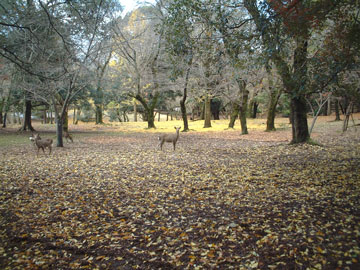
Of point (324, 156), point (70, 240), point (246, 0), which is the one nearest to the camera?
point (70, 240)

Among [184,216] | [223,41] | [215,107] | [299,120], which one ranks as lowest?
[184,216]

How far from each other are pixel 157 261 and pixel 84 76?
12903mm

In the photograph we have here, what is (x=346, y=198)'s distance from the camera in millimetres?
4926

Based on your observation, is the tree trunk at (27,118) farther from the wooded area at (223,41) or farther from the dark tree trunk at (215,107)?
the dark tree trunk at (215,107)

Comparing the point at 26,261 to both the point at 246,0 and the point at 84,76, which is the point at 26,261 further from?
the point at 84,76

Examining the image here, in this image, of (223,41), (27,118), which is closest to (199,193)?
(223,41)

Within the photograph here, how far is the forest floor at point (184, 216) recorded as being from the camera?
334 cm

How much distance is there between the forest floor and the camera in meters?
3.34

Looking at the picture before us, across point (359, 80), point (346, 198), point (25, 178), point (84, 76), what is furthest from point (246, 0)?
point (359, 80)

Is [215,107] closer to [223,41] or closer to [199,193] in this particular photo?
[223,41]

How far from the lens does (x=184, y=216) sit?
4.65 m

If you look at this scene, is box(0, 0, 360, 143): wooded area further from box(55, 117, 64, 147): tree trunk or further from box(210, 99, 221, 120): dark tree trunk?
Answer: box(210, 99, 221, 120): dark tree trunk

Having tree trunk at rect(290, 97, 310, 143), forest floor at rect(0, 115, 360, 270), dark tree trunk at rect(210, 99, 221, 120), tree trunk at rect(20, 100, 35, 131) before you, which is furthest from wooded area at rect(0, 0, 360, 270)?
dark tree trunk at rect(210, 99, 221, 120)

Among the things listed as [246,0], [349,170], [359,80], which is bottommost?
[349,170]
